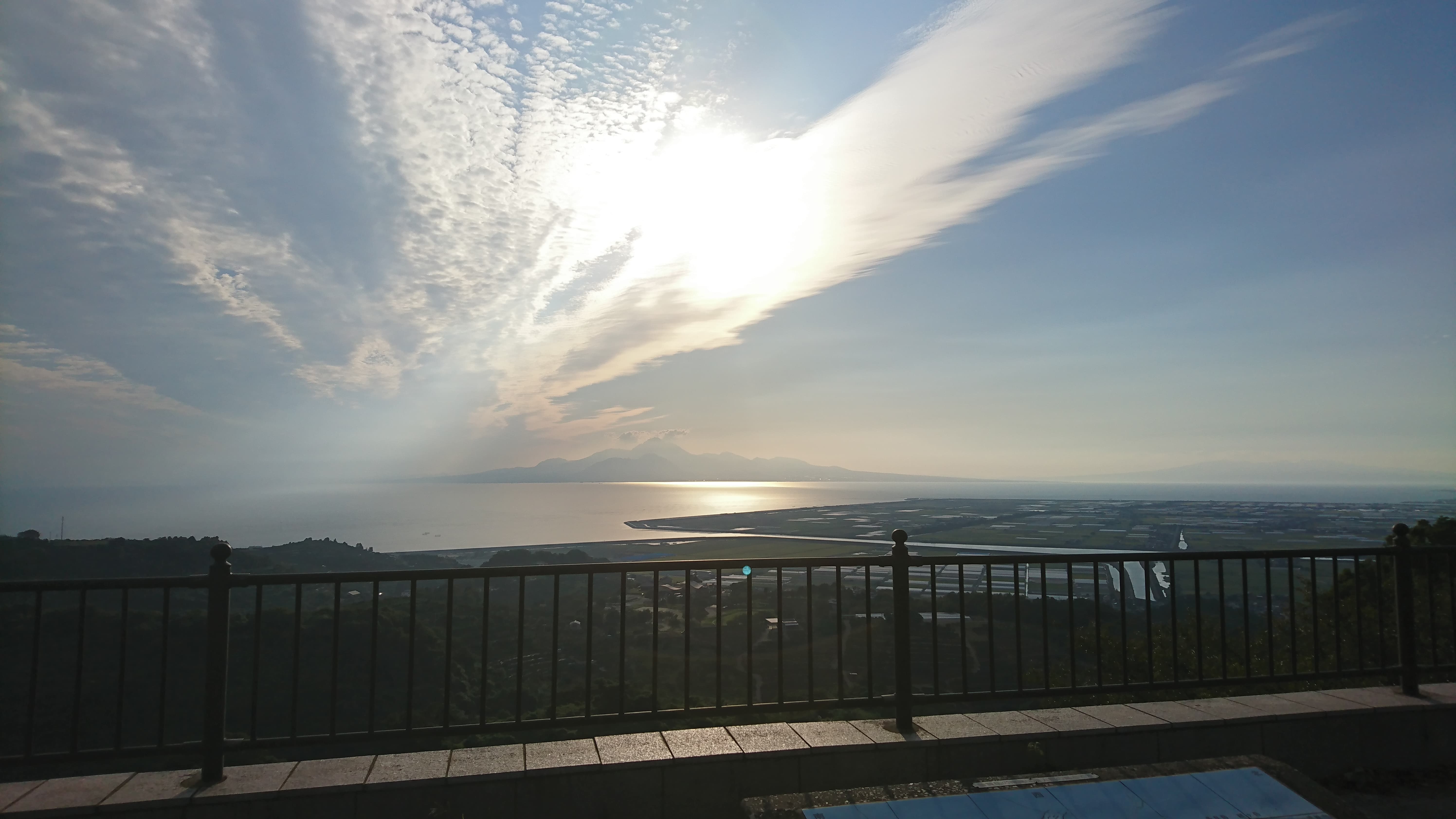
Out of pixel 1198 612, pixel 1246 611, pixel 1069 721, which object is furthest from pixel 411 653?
pixel 1246 611

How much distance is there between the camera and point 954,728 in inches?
168

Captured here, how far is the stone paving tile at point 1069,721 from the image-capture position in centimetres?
416

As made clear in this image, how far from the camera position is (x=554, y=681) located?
3848 mm

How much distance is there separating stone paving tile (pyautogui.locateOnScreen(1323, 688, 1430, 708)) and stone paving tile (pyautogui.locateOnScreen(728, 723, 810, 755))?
147 inches

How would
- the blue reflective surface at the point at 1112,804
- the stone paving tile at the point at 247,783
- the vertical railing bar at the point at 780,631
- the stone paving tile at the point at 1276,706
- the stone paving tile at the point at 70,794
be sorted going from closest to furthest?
the blue reflective surface at the point at 1112,804 < the stone paving tile at the point at 70,794 < the stone paving tile at the point at 247,783 < the vertical railing bar at the point at 780,631 < the stone paving tile at the point at 1276,706

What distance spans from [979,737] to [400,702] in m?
15.1

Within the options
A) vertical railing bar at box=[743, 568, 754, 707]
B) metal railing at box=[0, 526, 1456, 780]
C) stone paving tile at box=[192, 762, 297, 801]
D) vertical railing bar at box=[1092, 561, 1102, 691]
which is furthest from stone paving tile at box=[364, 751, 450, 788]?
vertical railing bar at box=[1092, 561, 1102, 691]

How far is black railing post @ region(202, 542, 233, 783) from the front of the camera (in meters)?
3.51

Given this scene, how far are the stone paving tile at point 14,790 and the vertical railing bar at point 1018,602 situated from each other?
490 cm

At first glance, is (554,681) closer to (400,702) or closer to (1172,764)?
(1172,764)

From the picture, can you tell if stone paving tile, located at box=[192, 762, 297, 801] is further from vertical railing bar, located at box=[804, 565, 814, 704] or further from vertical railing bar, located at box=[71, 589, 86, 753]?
vertical railing bar, located at box=[804, 565, 814, 704]

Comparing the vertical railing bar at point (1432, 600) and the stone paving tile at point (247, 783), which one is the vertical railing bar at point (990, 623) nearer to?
the vertical railing bar at point (1432, 600)

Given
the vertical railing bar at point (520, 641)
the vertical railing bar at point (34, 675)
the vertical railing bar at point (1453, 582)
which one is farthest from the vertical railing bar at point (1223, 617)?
the vertical railing bar at point (34, 675)

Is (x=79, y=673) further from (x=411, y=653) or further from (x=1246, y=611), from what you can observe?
(x=1246, y=611)
